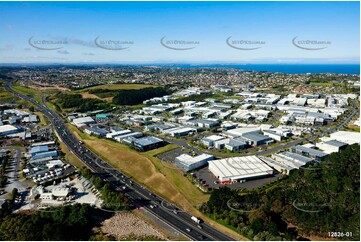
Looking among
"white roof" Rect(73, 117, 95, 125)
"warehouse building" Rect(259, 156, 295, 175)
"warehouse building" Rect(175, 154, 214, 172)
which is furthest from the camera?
"white roof" Rect(73, 117, 95, 125)

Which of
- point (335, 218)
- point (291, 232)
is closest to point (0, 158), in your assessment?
point (291, 232)

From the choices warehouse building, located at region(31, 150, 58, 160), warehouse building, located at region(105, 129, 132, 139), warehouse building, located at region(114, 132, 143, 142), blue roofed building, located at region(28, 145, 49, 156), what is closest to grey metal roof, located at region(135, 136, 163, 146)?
warehouse building, located at region(114, 132, 143, 142)

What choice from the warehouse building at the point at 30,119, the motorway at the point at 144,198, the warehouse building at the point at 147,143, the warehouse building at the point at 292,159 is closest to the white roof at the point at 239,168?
the warehouse building at the point at 292,159

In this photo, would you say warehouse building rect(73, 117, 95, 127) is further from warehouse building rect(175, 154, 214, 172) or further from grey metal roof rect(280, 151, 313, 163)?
grey metal roof rect(280, 151, 313, 163)

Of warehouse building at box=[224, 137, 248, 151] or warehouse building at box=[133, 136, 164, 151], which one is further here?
warehouse building at box=[133, 136, 164, 151]

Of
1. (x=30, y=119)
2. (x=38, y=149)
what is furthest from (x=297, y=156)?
(x=30, y=119)

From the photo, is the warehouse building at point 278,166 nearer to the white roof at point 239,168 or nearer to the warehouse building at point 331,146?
the white roof at point 239,168
